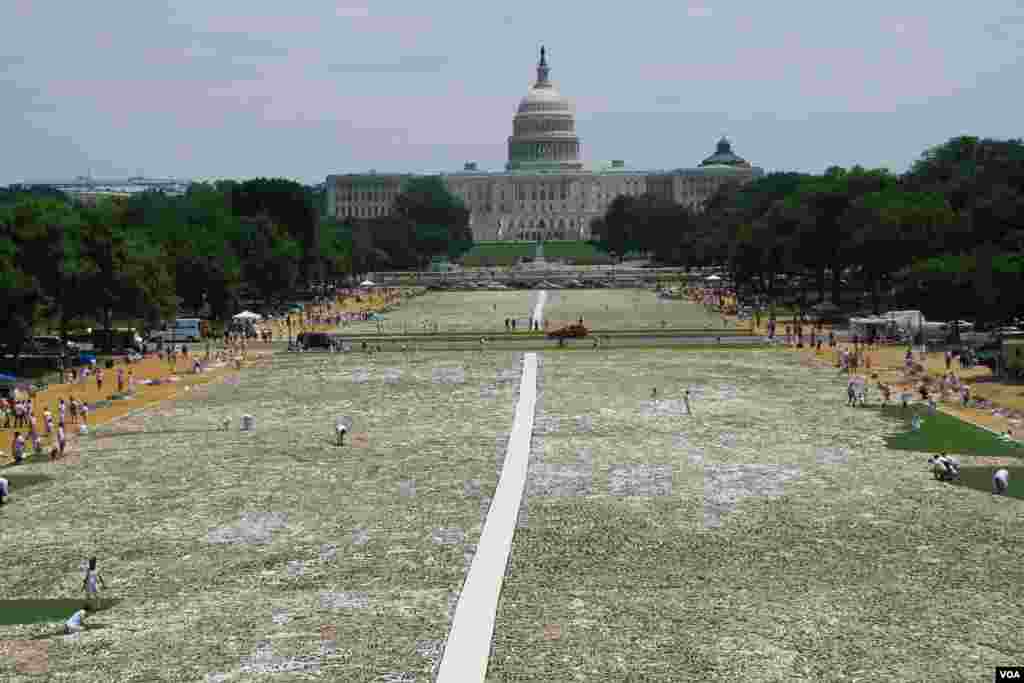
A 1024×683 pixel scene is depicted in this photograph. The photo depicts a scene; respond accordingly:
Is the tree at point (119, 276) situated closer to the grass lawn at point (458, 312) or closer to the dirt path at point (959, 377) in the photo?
the grass lawn at point (458, 312)

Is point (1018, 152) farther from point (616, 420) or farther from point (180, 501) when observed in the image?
point (180, 501)

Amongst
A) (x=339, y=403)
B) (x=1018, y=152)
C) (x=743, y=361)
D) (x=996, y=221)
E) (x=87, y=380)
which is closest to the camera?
(x=339, y=403)

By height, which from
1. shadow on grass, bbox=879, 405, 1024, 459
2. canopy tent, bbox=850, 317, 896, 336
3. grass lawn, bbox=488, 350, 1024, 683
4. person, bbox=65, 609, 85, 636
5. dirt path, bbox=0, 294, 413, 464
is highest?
canopy tent, bbox=850, 317, 896, 336

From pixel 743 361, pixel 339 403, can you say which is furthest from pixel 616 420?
pixel 743 361

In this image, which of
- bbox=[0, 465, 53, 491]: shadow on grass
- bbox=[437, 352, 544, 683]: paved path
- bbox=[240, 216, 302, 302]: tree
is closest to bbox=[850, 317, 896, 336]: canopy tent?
bbox=[437, 352, 544, 683]: paved path

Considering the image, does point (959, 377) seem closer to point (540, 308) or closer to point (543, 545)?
point (543, 545)

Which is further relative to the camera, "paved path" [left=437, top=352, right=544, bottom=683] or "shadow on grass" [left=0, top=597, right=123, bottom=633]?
"shadow on grass" [left=0, top=597, right=123, bottom=633]

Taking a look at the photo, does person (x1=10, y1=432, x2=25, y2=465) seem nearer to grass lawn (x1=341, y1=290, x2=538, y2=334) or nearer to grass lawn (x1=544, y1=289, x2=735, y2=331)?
grass lawn (x1=341, y1=290, x2=538, y2=334)
